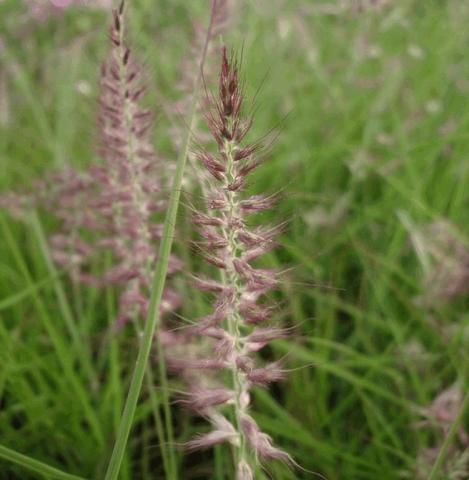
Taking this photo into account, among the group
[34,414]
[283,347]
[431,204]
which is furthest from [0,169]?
[431,204]

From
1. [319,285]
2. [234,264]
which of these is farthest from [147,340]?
[319,285]

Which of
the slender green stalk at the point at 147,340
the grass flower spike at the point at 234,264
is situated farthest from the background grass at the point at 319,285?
the slender green stalk at the point at 147,340

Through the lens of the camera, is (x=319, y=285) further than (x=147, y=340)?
Yes

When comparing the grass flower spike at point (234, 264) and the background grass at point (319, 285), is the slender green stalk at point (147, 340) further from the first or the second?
the background grass at point (319, 285)

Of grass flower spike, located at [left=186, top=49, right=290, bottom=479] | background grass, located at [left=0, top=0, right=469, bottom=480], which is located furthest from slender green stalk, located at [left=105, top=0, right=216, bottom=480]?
background grass, located at [left=0, top=0, right=469, bottom=480]

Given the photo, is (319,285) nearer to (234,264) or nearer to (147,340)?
(234,264)
